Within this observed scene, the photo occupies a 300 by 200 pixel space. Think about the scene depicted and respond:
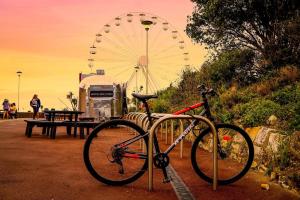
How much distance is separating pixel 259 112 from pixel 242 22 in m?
11.3

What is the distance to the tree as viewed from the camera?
17.5 metres

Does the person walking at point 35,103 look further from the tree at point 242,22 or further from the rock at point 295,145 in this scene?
the rock at point 295,145

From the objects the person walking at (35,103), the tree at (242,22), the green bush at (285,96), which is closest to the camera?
the green bush at (285,96)

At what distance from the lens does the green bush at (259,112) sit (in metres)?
8.68

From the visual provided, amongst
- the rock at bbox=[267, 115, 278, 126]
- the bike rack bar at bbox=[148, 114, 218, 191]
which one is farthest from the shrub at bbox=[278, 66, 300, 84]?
the bike rack bar at bbox=[148, 114, 218, 191]

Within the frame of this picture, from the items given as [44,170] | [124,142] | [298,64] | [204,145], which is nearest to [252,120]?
[204,145]

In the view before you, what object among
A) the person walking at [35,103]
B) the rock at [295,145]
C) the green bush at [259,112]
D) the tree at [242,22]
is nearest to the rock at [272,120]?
the green bush at [259,112]

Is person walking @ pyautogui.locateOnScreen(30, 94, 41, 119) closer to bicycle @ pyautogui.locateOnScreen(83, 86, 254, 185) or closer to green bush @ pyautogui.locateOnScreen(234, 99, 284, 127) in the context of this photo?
green bush @ pyautogui.locateOnScreen(234, 99, 284, 127)

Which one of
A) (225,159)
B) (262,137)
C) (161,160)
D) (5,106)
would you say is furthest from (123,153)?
(5,106)

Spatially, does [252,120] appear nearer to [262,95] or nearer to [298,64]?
[262,95]

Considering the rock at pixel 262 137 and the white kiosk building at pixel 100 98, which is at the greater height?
the white kiosk building at pixel 100 98

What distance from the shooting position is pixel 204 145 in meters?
10.1

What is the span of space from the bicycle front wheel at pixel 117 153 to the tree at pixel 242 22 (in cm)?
1118

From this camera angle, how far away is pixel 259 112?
29.0 ft
